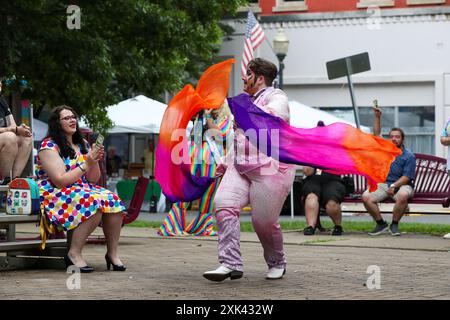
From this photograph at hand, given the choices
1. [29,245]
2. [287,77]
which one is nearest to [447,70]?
[287,77]

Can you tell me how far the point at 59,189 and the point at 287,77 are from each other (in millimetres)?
26238

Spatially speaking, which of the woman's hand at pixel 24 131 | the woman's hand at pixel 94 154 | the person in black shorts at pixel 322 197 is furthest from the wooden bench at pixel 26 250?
the person in black shorts at pixel 322 197

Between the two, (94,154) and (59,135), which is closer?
(94,154)

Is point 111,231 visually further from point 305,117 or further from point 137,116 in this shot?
point 137,116

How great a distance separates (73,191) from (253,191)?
1.86 meters

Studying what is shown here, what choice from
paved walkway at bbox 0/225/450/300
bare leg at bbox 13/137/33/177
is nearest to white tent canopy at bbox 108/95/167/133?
paved walkway at bbox 0/225/450/300

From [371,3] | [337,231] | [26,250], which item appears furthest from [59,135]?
[371,3]

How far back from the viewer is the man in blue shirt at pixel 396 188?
1523cm

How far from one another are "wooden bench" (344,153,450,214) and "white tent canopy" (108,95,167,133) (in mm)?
8759

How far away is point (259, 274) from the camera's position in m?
9.95

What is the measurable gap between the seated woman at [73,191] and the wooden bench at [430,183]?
6597mm

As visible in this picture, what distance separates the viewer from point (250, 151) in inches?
361

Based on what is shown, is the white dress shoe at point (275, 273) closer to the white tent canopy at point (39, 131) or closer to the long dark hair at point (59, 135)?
the long dark hair at point (59, 135)
